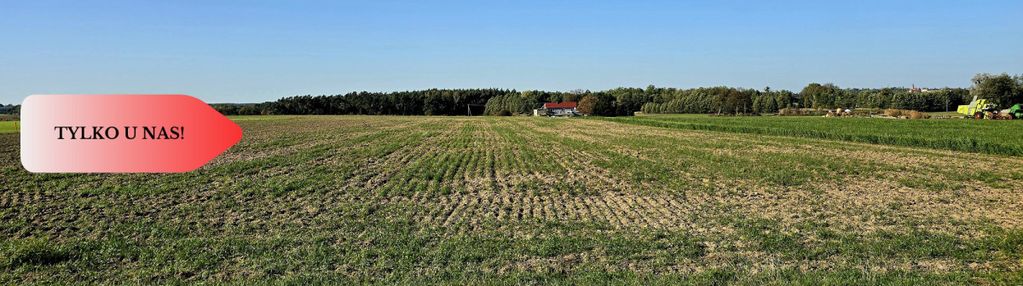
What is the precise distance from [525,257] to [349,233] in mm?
2980

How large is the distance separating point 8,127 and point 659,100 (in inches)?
4903

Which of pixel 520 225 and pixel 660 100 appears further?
pixel 660 100

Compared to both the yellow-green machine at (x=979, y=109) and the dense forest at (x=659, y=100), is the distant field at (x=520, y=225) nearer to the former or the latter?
the yellow-green machine at (x=979, y=109)

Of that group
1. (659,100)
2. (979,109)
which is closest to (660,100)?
(659,100)

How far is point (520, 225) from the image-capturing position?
9789 millimetres

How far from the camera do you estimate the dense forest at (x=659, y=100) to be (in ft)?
337

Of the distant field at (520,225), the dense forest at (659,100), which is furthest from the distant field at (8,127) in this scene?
the dense forest at (659,100)

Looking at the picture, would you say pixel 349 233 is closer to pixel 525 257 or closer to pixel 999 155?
pixel 525 257

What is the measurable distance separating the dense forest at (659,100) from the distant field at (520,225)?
80.3m

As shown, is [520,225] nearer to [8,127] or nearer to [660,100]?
[8,127]

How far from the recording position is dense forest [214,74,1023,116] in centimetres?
10269

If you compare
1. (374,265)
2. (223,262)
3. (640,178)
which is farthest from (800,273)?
(640,178)

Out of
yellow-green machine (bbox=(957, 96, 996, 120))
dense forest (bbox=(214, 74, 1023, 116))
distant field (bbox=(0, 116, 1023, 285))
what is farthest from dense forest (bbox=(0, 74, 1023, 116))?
distant field (bbox=(0, 116, 1023, 285))

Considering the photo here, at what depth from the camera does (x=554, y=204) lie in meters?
12.1
